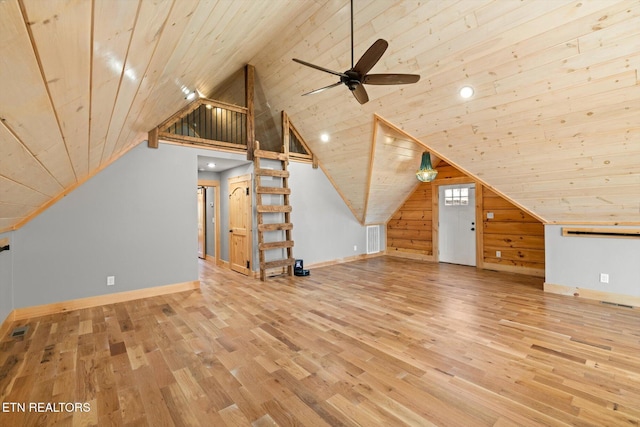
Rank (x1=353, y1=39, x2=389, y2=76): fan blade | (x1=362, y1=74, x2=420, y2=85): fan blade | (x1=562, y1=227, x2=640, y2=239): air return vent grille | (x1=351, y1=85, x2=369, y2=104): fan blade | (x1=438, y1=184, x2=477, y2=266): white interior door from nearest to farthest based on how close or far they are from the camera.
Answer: (x1=353, y1=39, x2=389, y2=76): fan blade < (x1=362, y1=74, x2=420, y2=85): fan blade < (x1=351, y1=85, x2=369, y2=104): fan blade < (x1=562, y1=227, x2=640, y2=239): air return vent grille < (x1=438, y1=184, x2=477, y2=266): white interior door

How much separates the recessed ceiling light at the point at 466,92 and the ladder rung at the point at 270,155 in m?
3.23

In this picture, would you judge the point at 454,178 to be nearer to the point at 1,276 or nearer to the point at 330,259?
the point at 330,259

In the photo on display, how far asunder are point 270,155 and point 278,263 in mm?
2011

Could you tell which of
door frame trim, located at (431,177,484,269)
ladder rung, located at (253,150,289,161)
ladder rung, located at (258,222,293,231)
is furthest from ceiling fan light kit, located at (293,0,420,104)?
door frame trim, located at (431,177,484,269)

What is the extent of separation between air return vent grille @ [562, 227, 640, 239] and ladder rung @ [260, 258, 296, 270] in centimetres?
432

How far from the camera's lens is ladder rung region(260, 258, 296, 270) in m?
5.09

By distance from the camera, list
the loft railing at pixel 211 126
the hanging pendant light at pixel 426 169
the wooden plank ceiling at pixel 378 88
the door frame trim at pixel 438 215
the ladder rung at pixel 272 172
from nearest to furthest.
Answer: the wooden plank ceiling at pixel 378 88 < the loft railing at pixel 211 126 < the ladder rung at pixel 272 172 < the hanging pendant light at pixel 426 169 < the door frame trim at pixel 438 215

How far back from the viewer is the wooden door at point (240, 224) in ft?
17.7

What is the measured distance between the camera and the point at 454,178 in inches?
253

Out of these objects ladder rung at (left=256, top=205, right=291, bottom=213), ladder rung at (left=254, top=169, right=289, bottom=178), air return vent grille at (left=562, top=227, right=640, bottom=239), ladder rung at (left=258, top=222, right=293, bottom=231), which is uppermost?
ladder rung at (left=254, top=169, right=289, bottom=178)

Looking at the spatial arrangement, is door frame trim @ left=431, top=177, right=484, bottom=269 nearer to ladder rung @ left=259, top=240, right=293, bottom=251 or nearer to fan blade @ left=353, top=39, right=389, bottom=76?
ladder rung @ left=259, top=240, right=293, bottom=251

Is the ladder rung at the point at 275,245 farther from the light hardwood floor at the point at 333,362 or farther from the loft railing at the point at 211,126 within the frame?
the loft railing at the point at 211,126

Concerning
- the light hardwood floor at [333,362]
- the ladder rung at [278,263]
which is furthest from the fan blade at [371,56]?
the ladder rung at [278,263]

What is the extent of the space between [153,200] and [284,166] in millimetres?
2334
